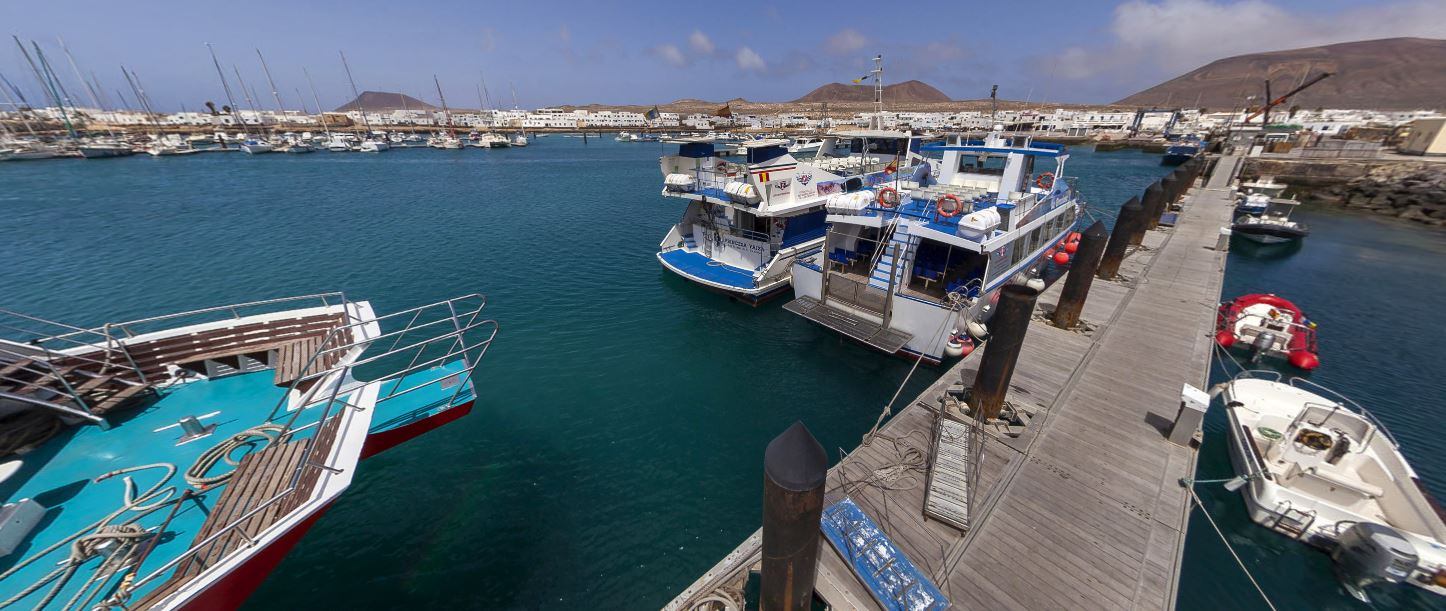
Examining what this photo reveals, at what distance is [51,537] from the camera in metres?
6.10

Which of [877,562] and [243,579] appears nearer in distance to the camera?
[243,579]

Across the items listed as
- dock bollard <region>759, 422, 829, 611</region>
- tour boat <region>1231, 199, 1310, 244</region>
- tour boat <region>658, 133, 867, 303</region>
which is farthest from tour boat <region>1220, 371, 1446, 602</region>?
tour boat <region>1231, 199, 1310, 244</region>

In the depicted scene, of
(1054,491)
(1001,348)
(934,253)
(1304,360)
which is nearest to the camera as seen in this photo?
(1054,491)

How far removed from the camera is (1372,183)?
131 ft

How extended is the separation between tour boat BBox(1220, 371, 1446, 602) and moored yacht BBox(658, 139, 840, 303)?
1462cm

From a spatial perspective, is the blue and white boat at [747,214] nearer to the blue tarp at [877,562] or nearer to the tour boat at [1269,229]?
the blue tarp at [877,562]

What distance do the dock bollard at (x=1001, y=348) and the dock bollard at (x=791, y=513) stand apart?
6.04m

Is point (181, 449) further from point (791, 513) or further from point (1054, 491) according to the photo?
point (1054, 491)

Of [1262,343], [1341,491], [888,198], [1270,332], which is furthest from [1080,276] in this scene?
[1270,332]

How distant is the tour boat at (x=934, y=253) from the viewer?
48.2ft

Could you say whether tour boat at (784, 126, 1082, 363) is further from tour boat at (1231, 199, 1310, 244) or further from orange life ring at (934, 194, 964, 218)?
tour boat at (1231, 199, 1310, 244)

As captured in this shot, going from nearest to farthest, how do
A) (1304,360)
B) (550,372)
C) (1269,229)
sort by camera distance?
(1304,360) → (550,372) → (1269,229)

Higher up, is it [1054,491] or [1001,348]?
[1001,348]

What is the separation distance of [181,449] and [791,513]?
10.2 m
